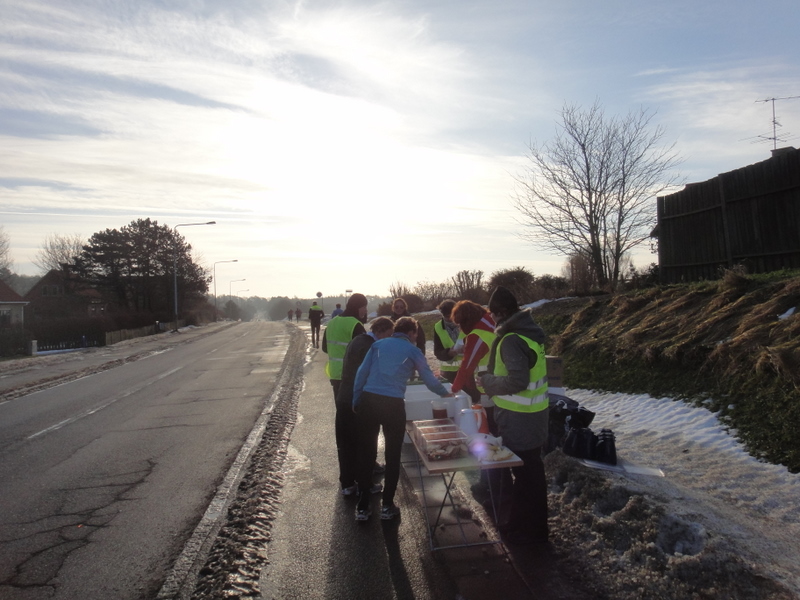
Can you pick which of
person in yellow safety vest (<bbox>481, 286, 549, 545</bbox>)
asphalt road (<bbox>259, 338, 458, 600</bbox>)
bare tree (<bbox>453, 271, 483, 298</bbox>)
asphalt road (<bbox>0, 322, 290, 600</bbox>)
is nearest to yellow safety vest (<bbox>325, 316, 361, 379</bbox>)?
asphalt road (<bbox>259, 338, 458, 600</bbox>)

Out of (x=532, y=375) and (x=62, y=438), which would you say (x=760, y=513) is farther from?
(x=62, y=438)

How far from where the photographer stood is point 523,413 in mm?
5160

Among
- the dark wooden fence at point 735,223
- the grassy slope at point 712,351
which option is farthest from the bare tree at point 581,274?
the grassy slope at point 712,351

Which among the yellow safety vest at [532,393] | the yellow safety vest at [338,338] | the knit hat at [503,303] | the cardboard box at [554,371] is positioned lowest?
the cardboard box at [554,371]

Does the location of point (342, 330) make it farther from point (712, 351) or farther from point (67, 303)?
point (67, 303)

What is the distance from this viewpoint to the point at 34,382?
17.2m

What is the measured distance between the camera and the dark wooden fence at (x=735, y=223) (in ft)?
40.1

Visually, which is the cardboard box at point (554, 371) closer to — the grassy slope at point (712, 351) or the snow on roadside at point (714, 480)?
the snow on roadside at point (714, 480)

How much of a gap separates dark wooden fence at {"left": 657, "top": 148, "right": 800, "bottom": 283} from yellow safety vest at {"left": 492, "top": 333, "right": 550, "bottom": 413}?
30.3 feet

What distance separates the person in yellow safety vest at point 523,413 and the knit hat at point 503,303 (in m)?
0.14

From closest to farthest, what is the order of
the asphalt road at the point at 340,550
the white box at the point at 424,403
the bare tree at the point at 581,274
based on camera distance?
1. the asphalt road at the point at 340,550
2. the white box at the point at 424,403
3. the bare tree at the point at 581,274

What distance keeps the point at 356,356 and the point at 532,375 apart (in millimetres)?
1903

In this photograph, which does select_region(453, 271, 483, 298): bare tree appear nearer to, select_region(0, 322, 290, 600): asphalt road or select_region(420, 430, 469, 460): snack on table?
select_region(0, 322, 290, 600): asphalt road

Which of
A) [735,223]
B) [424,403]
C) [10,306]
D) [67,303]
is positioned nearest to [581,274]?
[735,223]
